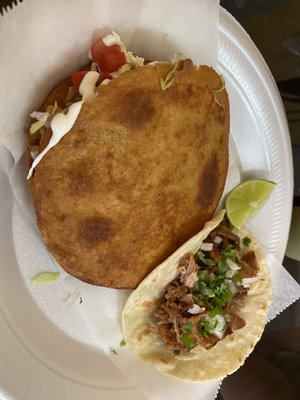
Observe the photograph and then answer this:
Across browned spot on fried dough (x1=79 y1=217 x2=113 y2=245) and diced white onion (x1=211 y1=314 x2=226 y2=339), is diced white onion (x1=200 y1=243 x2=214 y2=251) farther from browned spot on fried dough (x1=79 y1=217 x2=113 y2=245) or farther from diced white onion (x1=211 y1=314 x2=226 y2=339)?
browned spot on fried dough (x1=79 y1=217 x2=113 y2=245)

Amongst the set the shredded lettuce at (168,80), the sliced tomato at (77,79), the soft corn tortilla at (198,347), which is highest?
the sliced tomato at (77,79)

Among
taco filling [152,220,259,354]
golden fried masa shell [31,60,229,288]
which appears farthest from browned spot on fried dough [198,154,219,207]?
taco filling [152,220,259,354]

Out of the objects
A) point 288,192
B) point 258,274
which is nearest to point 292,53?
point 288,192

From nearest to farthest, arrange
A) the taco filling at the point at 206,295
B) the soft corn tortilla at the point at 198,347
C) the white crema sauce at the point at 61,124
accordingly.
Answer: the white crema sauce at the point at 61,124 < the soft corn tortilla at the point at 198,347 < the taco filling at the point at 206,295

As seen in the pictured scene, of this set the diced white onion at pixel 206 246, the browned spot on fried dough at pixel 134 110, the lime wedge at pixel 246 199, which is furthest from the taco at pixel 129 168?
the lime wedge at pixel 246 199

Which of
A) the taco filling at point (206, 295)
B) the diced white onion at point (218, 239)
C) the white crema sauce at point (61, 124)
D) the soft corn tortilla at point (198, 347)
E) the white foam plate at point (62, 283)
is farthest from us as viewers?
the diced white onion at point (218, 239)

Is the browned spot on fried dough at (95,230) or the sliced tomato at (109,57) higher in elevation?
the sliced tomato at (109,57)

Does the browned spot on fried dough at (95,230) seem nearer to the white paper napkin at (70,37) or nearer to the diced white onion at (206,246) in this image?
the white paper napkin at (70,37)
